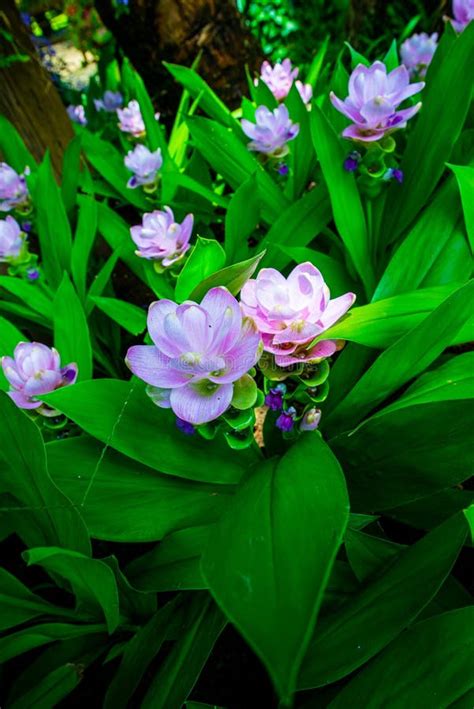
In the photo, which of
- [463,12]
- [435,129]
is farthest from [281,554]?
[463,12]

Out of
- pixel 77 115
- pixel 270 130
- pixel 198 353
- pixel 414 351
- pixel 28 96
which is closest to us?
pixel 198 353

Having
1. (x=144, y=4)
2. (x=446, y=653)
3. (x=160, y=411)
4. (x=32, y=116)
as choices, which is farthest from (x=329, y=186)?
(x=144, y=4)

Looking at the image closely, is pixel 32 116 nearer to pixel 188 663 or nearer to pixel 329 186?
pixel 329 186

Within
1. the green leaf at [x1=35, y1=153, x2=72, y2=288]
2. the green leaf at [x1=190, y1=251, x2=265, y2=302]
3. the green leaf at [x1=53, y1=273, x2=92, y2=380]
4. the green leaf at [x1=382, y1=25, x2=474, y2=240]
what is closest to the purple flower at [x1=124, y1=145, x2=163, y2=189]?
the green leaf at [x1=35, y1=153, x2=72, y2=288]

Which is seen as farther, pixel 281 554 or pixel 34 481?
pixel 34 481

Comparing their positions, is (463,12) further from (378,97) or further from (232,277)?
(232,277)

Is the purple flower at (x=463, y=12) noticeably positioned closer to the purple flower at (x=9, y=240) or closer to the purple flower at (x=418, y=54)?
the purple flower at (x=418, y=54)
